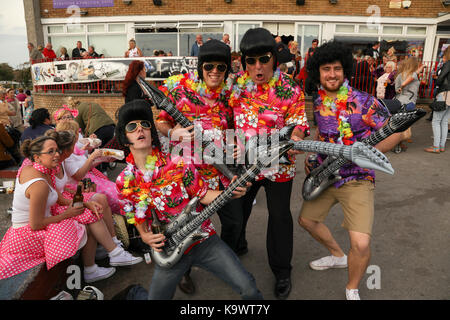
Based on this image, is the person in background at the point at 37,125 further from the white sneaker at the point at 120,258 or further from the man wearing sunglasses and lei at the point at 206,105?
the man wearing sunglasses and lei at the point at 206,105

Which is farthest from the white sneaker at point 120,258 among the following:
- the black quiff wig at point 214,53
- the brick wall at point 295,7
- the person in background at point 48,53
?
the brick wall at point 295,7

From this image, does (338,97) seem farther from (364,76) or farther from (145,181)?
(364,76)

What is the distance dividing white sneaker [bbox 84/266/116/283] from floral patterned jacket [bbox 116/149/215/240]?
1264 mm

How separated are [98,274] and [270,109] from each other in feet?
7.41

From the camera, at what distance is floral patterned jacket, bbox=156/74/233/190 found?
2506 millimetres

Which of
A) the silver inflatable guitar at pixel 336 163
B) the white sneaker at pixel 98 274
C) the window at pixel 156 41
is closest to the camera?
the silver inflatable guitar at pixel 336 163

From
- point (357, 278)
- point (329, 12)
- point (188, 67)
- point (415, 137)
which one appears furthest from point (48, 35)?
point (357, 278)

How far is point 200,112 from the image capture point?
2.52m

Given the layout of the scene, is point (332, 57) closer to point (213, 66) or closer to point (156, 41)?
point (213, 66)

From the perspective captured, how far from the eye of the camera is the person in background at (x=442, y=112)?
6.32 meters

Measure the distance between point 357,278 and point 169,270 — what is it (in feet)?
4.91

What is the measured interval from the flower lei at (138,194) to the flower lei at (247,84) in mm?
977

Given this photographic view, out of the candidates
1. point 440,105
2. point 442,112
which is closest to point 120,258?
point 440,105

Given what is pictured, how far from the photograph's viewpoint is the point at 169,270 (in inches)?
81.4
